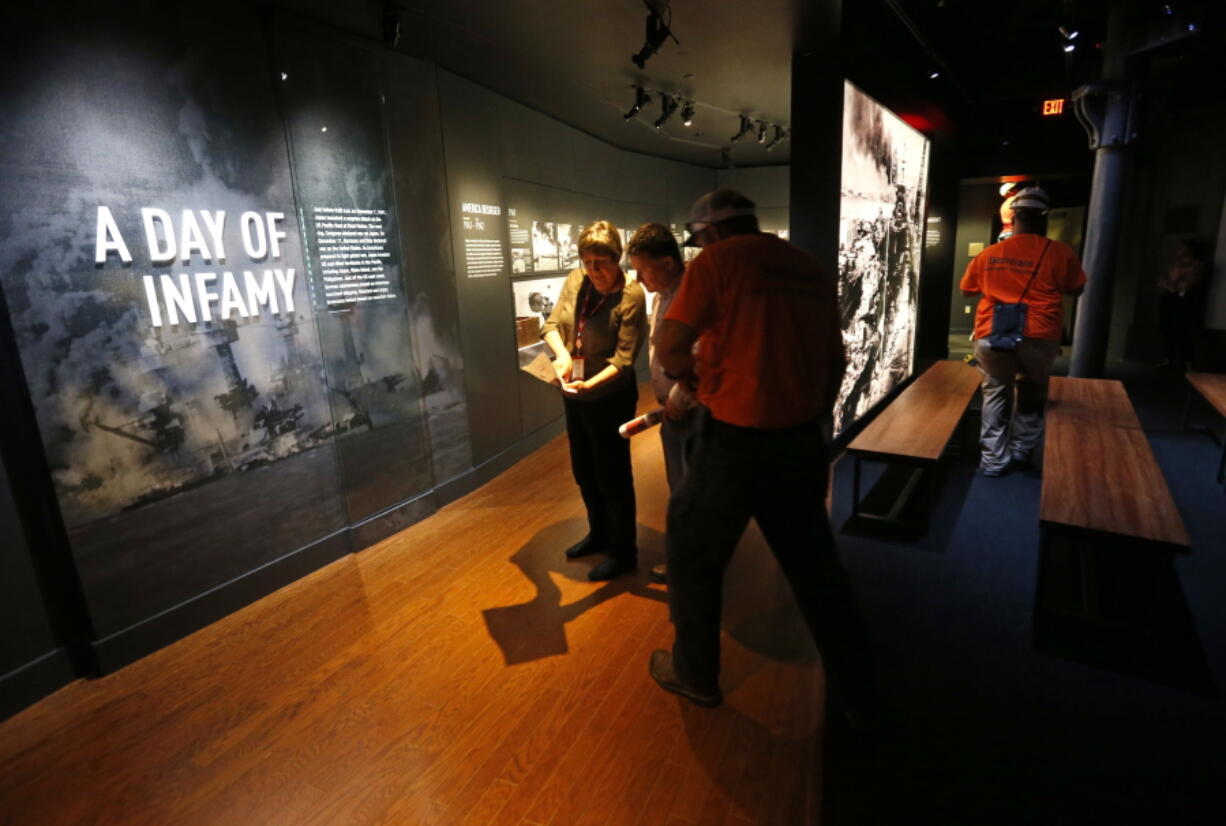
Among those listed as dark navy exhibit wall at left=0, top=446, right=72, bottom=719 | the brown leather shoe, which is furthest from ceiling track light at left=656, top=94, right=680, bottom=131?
dark navy exhibit wall at left=0, top=446, right=72, bottom=719

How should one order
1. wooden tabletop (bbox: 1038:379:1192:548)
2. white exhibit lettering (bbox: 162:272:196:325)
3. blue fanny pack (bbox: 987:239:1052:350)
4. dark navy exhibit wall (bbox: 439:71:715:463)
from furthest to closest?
dark navy exhibit wall (bbox: 439:71:715:463) → blue fanny pack (bbox: 987:239:1052:350) → white exhibit lettering (bbox: 162:272:196:325) → wooden tabletop (bbox: 1038:379:1192:548)

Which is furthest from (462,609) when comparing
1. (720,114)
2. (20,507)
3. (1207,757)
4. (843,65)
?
(720,114)

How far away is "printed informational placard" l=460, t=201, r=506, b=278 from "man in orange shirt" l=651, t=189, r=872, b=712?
2.96 metres

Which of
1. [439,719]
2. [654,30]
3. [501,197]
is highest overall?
[654,30]

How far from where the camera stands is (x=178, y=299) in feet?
9.06

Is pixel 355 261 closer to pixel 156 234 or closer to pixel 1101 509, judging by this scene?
pixel 156 234

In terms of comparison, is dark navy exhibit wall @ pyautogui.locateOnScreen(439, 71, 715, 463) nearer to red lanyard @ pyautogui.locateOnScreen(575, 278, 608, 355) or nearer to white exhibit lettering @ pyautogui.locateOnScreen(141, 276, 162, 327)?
red lanyard @ pyautogui.locateOnScreen(575, 278, 608, 355)

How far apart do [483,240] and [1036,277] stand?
12.8ft

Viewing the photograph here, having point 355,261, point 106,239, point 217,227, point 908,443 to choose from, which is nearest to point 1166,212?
point 908,443

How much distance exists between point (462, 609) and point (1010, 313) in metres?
3.97

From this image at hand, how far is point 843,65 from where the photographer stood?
12.7 ft

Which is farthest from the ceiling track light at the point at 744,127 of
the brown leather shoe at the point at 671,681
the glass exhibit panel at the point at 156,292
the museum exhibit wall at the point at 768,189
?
the brown leather shoe at the point at 671,681

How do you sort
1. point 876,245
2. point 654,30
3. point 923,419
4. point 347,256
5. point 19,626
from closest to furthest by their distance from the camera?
point 19,626, point 654,30, point 347,256, point 923,419, point 876,245

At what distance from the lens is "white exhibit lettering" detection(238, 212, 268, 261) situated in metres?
3.04
